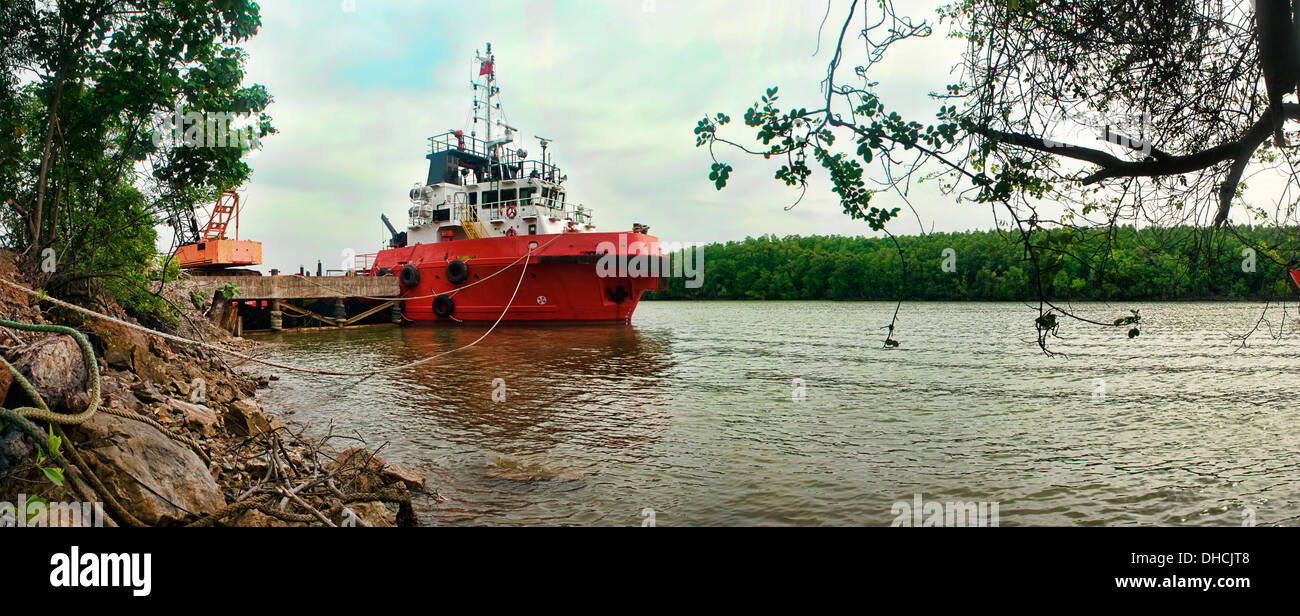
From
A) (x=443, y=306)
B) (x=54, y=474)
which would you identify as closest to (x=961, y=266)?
(x=443, y=306)

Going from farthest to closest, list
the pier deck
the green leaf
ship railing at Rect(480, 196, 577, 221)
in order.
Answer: ship railing at Rect(480, 196, 577, 221) → the pier deck → the green leaf

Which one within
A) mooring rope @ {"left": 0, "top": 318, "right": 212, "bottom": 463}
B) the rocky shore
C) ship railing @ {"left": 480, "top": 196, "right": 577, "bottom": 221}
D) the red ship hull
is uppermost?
ship railing @ {"left": 480, "top": 196, "right": 577, "bottom": 221}

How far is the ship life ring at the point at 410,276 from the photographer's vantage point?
76.1 feet

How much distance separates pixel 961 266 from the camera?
54.0m

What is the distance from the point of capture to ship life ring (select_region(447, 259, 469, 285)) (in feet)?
68.8

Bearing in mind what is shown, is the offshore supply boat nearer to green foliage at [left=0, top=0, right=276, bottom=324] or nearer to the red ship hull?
the red ship hull

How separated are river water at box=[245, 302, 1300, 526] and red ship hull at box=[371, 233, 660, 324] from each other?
573cm

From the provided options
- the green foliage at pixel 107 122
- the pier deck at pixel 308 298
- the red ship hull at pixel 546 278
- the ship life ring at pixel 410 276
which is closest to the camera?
the green foliage at pixel 107 122

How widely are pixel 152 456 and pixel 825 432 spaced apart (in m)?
5.83

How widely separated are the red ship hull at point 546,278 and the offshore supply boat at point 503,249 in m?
0.03

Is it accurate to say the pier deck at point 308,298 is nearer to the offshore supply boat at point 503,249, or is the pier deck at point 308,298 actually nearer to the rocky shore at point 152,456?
the offshore supply boat at point 503,249

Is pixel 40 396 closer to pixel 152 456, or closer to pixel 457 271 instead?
pixel 152 456

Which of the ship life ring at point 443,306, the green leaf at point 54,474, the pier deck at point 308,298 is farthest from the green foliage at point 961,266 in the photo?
the pier deck at point 308,298

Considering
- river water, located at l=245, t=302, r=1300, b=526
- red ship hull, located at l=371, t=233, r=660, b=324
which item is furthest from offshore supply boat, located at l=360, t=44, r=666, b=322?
river water, located at l=245, t=302, r=1300, b=526
